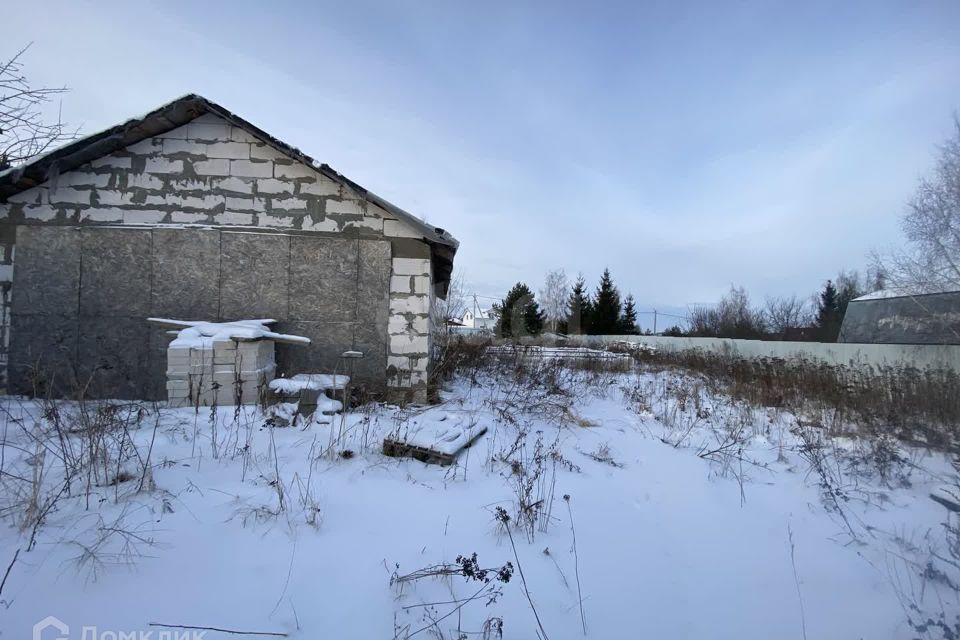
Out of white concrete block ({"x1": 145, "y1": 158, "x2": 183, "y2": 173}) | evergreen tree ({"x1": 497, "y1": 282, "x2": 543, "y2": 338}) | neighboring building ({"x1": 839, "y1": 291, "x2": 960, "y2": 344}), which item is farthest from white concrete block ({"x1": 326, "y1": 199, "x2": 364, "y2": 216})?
evergreen tree ({"x1": 497, "y1": 282, "x2": 543, "y2": 338})

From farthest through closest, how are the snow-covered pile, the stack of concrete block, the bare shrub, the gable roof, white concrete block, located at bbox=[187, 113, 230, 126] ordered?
white concrete block, located at bbox=[187, 113, 230, 126] → the gable roof → the snow-covered pile → the stack of concrete block → the bare shrub

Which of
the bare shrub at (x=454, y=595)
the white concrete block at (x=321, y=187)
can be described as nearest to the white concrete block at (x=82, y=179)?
the white concrete block at (x=321, y=187)

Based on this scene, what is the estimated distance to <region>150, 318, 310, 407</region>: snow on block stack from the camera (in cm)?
460

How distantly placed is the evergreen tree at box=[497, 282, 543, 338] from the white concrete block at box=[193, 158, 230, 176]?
27.3 meters

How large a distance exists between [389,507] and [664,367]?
1163cm

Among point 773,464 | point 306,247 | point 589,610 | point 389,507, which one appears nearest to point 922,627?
point 589,610

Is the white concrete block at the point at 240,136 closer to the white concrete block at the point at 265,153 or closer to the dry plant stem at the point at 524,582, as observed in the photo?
the white concrete block at the point at 265,153

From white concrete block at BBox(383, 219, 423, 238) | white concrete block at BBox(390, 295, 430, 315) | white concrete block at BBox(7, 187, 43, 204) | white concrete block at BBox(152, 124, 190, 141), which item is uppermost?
white concrete block at BBox(152, 124, 190, 141)

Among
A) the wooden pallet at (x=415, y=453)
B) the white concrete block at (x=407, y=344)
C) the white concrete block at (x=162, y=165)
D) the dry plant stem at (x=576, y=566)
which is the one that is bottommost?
the dry plant stem at (x=576, y=566)

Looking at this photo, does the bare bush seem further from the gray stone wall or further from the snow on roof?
the gray stone wall

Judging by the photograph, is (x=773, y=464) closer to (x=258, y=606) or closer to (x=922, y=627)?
(x=922, y=627)

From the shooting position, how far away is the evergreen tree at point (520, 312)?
33750 millimetres

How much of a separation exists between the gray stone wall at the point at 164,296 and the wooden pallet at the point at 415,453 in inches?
80.8

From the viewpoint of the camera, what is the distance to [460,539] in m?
2.52
